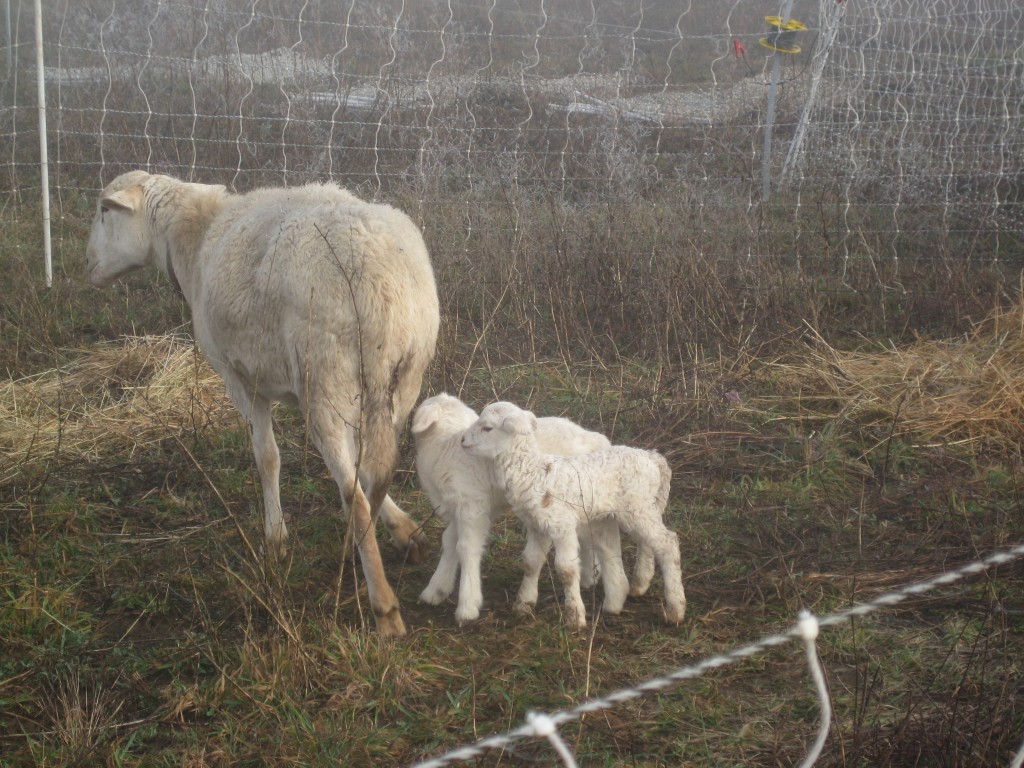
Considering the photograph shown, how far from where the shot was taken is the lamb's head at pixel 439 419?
4059mm

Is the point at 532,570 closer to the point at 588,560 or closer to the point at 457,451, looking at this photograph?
the point at 588,560

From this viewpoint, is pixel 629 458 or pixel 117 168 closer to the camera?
pixel 629 458

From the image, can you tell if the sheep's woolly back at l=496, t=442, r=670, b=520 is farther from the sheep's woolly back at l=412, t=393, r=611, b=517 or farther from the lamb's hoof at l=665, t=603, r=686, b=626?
the lamb's hoof at l=665, t=603, r=686, b=626

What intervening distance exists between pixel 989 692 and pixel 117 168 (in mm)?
9250

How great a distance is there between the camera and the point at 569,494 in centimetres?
371

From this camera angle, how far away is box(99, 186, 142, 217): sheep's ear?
5199 mm

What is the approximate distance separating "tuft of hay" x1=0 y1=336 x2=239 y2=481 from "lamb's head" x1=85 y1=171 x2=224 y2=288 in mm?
673

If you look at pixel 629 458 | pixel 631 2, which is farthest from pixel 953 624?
pixel 631 2

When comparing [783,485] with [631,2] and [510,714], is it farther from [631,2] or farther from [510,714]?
[631,2]

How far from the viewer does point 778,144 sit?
10.6 m

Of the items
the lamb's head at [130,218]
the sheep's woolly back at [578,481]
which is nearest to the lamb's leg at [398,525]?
the sheep's woolly back at [578,481]

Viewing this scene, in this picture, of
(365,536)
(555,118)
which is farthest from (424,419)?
(555,118)

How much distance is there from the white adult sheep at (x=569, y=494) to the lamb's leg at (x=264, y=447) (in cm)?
121

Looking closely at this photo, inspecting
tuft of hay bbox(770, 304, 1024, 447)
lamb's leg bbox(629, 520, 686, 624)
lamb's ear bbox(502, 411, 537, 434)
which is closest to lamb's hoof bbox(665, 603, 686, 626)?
lamb's leg bbox(629, 520, 686, 624)
